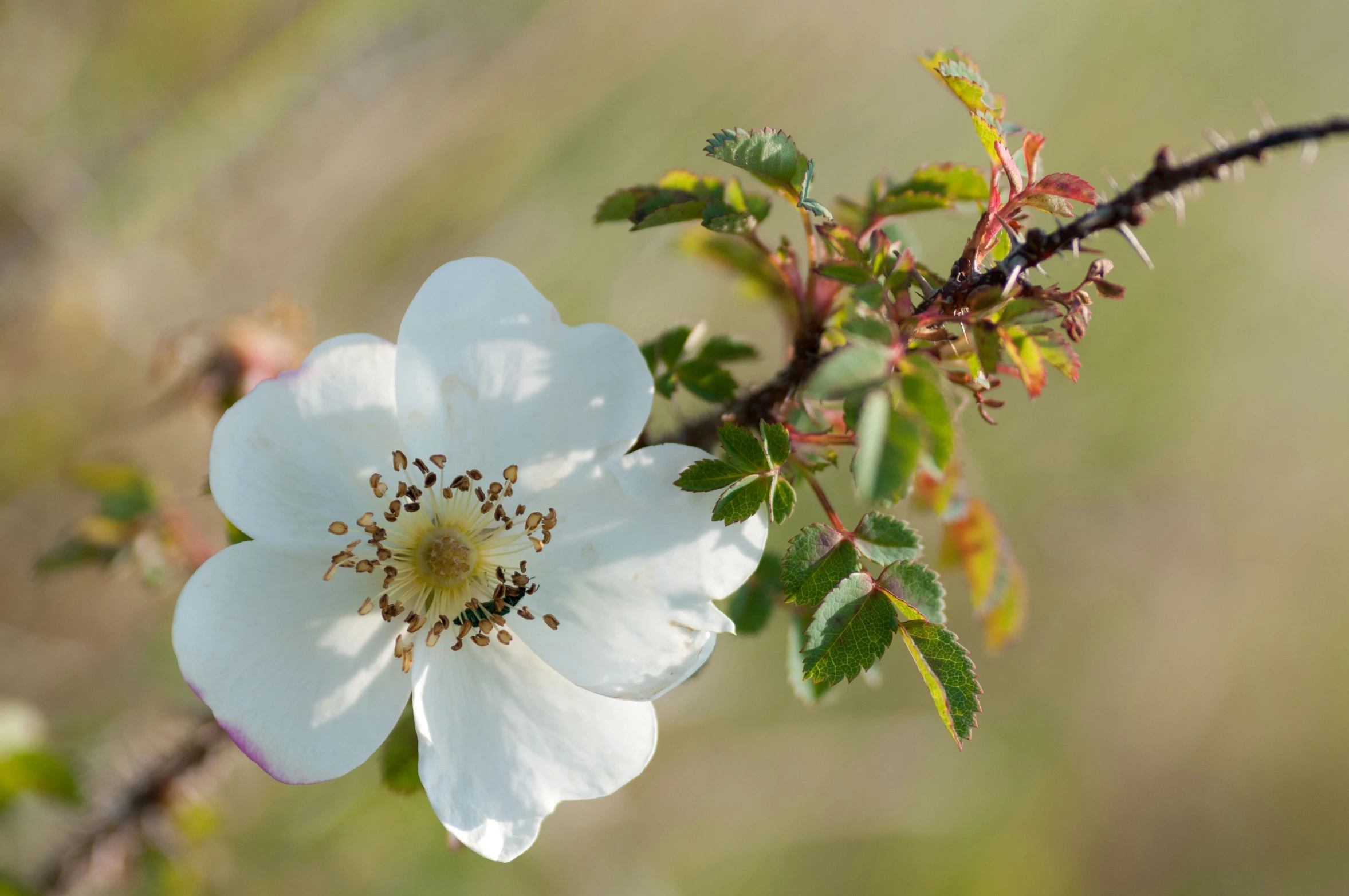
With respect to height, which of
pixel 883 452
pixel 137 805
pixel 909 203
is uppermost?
pixel 909 203

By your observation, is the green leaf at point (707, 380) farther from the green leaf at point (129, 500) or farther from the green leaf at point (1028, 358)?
the green leaf at point (129, 500)

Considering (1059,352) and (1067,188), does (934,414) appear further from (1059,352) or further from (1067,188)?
(1067,188)

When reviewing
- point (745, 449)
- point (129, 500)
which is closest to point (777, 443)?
point (745, 449)

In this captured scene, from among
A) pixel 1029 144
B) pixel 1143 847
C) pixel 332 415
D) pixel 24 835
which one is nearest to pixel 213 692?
pixel 332 415

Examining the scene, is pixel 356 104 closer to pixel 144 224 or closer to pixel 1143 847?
pixel 144 224

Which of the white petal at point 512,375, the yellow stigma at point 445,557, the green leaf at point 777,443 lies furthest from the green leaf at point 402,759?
the green leaf at point 777,443
